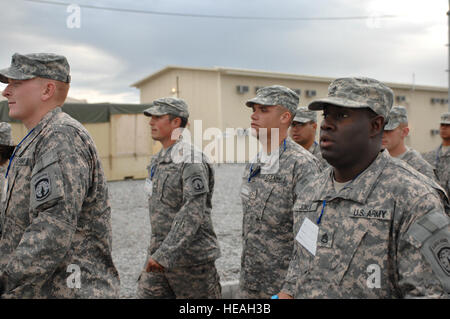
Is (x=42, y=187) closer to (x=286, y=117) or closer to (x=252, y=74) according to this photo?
(x=286, y=117)

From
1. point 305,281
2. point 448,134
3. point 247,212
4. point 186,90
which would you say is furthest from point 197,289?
point 186,90

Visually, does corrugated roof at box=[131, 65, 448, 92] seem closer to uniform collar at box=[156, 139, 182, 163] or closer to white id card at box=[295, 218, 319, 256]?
uniform collar at box=[156, 139, 182, 163]

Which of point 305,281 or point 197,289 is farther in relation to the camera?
point 197,289

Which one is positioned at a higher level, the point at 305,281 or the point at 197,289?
the point at 305,281

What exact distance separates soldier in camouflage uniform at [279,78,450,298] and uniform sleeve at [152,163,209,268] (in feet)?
4.38

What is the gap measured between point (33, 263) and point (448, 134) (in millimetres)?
6529

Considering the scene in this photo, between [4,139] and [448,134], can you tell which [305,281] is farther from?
[448,134]

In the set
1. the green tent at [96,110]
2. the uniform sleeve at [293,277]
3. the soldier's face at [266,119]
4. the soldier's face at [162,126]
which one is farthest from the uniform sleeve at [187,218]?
the green tent at [96,110]

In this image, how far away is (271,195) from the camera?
308 centimetres

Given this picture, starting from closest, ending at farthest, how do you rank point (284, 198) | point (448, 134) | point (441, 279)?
1. point (441, 279)
2. point (284, 198)
3. point (448, 134)

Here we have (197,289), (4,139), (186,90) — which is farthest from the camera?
(186,90)

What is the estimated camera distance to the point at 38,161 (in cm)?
200

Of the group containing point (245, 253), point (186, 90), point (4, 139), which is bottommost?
point (245, 253)

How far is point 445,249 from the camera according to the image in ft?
4.87
